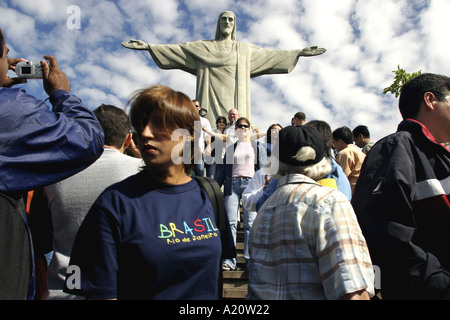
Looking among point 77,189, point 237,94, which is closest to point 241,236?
point 77,189

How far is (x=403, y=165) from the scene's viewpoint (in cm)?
156

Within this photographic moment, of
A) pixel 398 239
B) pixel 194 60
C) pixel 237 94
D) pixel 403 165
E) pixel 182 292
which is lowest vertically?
pixel 182 292

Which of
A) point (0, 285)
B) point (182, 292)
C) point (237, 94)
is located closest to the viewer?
point (0, 285)

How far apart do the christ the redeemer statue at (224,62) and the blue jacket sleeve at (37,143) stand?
26.5ft

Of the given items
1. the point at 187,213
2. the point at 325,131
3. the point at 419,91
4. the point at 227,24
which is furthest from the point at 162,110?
the point at 227,24

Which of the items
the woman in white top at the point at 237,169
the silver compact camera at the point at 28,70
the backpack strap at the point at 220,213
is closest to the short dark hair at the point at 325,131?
the backpack strap at the point at 220,213

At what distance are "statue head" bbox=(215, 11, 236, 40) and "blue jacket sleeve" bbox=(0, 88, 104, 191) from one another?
924 centimetres

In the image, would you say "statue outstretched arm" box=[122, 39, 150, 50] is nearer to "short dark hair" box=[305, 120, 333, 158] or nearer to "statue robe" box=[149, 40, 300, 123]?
"statue robe" box=[149, 40, 300, 123]

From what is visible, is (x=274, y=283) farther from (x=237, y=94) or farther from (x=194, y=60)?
(x=194, y=60)

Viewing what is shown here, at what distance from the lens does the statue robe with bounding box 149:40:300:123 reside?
9.44 meters

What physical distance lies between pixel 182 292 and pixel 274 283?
1.42 ft

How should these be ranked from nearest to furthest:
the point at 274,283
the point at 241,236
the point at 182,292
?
the point at 182,292, the point at 274,283, the point at 241,236

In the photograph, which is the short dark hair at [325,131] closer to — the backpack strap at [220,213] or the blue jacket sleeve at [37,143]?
the backpack strap at [220,213]

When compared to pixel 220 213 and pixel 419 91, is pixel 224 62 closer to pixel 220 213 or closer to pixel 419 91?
pixel 419 91
